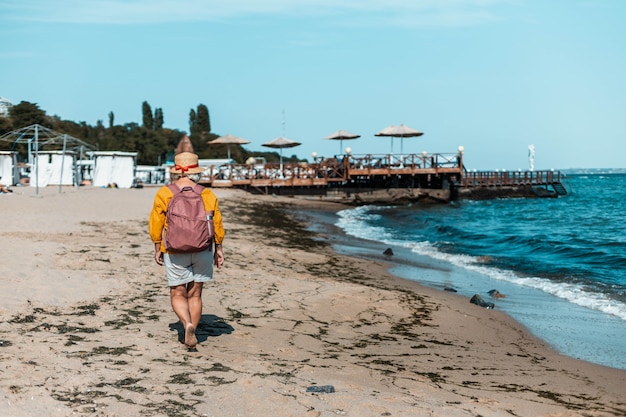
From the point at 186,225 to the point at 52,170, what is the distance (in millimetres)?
32862

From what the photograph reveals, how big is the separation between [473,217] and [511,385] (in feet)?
85.2

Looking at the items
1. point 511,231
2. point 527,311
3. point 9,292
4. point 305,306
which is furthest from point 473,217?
point 9,292

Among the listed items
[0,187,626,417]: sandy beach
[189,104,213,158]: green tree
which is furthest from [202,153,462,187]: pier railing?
[189,104,213,158]: green tree

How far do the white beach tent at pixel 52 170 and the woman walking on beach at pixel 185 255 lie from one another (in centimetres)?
3118

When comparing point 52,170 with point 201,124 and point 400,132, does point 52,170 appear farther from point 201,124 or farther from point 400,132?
point 201,124

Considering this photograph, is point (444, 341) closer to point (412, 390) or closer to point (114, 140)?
point (412, 390)

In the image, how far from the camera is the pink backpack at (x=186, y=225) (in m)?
4.95

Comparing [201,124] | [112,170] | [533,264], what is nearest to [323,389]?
[533,264]

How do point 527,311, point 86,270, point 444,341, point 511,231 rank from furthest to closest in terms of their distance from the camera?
point 511,231, point 527,311, point 86,270, point 444,341

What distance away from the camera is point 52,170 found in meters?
35.2

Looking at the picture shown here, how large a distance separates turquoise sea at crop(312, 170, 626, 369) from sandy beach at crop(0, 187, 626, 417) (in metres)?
0.75

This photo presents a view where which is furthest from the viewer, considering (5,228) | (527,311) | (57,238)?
(5,228)

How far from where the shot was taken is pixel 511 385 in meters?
4.83

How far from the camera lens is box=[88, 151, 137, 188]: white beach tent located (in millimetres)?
35844
